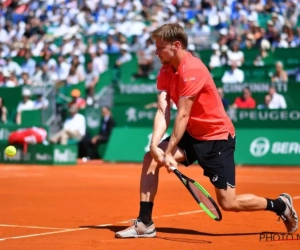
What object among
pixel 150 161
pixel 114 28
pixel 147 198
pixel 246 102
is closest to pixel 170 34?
pixel 150 161

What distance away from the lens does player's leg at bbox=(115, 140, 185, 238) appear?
7.78 metres

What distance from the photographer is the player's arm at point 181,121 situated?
7414mm

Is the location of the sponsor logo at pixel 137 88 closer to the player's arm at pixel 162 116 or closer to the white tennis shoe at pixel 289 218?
the player's arm at pixel 162 116

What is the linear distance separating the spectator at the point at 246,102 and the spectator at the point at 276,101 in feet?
1.85

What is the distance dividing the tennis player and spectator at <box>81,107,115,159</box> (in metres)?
14.5

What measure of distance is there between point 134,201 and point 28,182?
409cm

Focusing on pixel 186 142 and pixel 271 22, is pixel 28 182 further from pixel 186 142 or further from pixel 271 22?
pixel 271 22

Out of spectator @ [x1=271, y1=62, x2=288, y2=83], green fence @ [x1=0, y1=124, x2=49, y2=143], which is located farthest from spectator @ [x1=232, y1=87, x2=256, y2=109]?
green fence @ [x1=0, y1=124, x2=49, y2=143]

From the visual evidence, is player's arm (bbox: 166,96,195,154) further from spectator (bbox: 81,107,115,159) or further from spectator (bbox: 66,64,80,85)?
spectator (bbox: 66,64,80,85)

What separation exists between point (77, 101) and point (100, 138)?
177cm

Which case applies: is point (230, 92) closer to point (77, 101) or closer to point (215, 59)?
point (215, 59)

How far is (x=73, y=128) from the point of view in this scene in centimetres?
2256

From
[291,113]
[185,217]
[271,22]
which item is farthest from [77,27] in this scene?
[185,217]

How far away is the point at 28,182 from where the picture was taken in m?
15.1
